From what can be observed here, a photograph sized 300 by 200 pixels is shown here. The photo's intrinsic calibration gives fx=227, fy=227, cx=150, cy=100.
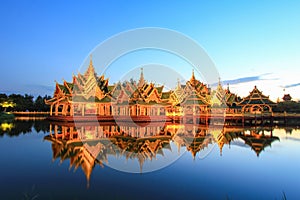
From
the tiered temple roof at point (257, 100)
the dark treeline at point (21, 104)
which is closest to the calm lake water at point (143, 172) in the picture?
the tiered temple roof at point (257, 100)

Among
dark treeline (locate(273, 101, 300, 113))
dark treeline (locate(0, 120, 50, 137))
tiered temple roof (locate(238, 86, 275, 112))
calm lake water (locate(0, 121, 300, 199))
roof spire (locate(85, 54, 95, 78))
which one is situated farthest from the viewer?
dark treeline (locate(273, 101, 300, 113))

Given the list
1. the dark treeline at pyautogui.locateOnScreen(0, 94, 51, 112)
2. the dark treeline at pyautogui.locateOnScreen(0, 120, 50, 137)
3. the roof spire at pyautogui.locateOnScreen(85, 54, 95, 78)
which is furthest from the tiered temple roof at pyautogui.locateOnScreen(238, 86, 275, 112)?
the dark treeline at pyautogui.locateOnScreen(0, 94, 51, 112)

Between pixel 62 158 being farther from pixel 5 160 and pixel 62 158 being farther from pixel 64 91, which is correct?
pixel 64 91

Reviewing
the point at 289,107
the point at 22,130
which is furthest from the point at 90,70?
the point at 289,107

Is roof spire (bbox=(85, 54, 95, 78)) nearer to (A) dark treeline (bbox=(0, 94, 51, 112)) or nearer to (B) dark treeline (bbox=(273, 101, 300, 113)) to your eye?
(A) dark treeline (bbox=(0, 94, 51, 112))

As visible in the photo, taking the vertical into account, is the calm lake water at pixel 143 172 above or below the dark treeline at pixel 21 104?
below

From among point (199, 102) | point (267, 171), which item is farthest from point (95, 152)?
point (199, 102)

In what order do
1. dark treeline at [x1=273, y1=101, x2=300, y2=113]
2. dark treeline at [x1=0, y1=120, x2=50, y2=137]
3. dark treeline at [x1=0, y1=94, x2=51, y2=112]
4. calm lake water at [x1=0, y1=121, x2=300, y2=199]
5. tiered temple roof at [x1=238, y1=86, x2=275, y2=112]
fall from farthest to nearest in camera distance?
1. dark treeline at [x1=273, y1=101, x2=300, y2=113]
2. dark treeline at [x1=0, y1=94, x2=51, y2=112]
3. tiered temple roof at [x1=238, y1=86, x2=275, y2=112]
4. dark treeline at [x1=0, y1=120, x2=50, y2=137]
5. calm lake water at [x1=0, y1=121, x2=300, y2=199]

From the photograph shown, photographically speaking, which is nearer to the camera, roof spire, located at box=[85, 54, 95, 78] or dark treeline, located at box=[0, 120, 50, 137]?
dark treeline, located at box=[0, 120, 50, 137]

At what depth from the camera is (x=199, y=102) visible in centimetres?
3278

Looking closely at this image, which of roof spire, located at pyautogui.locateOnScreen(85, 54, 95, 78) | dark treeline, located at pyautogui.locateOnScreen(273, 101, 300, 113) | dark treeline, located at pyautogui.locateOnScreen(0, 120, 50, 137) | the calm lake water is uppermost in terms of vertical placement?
roof spire, located at pyautogui.locateOnScreen(85, 54, 95, 78)

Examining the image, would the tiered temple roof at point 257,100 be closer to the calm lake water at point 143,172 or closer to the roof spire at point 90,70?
the calm lake water at point 143,172

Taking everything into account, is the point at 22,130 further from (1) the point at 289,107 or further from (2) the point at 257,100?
(1) the point at 289,107

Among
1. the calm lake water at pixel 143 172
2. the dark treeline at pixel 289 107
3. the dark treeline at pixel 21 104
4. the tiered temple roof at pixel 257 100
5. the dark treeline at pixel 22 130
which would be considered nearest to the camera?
the calm lake water at pixel 143 172
